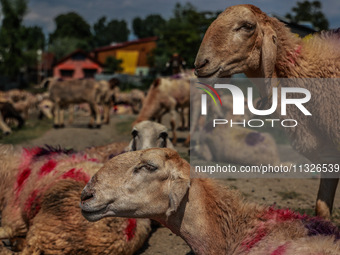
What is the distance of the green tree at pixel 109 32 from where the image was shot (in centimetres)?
13700

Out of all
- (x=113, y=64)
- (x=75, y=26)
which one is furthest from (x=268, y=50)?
(x=75, y=26)

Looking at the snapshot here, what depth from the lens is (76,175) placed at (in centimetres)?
530

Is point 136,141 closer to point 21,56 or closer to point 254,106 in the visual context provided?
point 254,106

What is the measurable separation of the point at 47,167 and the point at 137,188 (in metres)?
2.92

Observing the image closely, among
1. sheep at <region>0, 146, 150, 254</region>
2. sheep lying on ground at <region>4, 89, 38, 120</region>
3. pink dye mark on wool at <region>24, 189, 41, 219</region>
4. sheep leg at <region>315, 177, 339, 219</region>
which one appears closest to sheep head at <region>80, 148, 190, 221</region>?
sheep at <region>0, 146, 150, 254</region>

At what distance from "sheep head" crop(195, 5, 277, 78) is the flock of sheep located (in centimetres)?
1

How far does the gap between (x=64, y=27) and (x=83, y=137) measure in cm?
9586

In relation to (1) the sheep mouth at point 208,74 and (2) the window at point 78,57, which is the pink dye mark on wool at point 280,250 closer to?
(1) the sheep mouth at point 208,74

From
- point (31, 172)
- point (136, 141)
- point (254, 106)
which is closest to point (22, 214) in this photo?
point (31, 172)

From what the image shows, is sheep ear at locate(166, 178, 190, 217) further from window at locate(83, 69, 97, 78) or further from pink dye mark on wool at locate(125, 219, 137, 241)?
window at locate(83, 69, 97, 78)

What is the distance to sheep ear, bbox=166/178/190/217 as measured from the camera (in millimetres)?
3248

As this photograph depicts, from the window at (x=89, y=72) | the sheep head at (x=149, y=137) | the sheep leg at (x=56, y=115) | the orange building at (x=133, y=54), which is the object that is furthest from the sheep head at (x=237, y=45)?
the orange building at (x=133, y=54)

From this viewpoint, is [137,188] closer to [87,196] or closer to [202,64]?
[87,196]

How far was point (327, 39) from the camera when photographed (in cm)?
442
